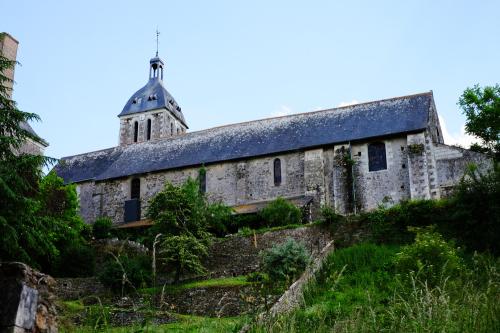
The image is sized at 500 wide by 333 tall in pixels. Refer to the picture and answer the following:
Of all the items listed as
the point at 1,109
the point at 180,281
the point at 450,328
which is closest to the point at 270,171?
the point at 180,281

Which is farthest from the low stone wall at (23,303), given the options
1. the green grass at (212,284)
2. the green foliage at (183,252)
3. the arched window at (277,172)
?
the arched window at (277,172)

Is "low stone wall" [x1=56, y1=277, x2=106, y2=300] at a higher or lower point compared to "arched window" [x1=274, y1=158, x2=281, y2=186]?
lower

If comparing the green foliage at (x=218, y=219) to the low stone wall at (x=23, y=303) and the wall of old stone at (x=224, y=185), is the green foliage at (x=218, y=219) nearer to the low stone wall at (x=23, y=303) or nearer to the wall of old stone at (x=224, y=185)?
the wall of old stone at (x=224, y=185)

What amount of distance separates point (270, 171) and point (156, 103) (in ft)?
76.2

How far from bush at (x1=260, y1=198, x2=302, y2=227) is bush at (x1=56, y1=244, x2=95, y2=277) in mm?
8377

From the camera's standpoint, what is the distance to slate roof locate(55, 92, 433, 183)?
33938 mm

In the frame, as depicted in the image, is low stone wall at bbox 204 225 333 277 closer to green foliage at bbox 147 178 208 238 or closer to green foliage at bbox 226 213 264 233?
green foliage at bbox 147 178 208 238

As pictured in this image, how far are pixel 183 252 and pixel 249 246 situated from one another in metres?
3.24

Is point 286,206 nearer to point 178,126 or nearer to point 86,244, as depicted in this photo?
point 86,244

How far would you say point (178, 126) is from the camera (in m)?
57.4

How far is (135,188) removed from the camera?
127 feet

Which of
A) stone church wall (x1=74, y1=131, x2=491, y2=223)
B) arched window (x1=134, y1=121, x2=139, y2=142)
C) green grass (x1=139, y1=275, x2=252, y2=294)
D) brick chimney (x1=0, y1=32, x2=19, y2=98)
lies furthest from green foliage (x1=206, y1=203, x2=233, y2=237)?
arched window (x1=134, y1=121, x2=139, y2=142)

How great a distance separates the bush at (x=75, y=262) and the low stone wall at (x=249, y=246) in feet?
19.0

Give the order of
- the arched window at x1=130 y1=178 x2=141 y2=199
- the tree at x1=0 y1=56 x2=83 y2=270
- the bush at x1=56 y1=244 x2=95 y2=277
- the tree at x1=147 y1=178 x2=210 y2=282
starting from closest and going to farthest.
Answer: the tree at x1=0 y1=56 x2=83 y2=270 → the tree at x1=147 y1=178 x2=210 y2=282 → the bush at x1=56 y1=244 x2=95 y2=277 → the arched window at x1=130 y1=178 x2=141 y2=199
